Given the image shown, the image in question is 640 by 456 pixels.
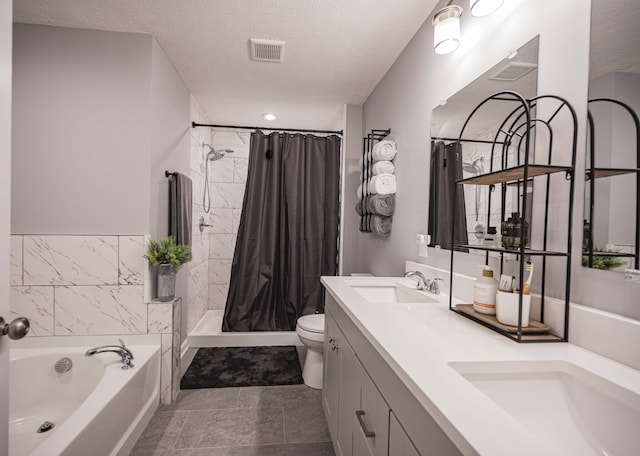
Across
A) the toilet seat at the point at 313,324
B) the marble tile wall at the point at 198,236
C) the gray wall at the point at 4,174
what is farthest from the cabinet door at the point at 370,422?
the marble tile wall at the point at 198,236

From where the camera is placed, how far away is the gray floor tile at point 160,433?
164 centimetres

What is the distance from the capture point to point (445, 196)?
160cm

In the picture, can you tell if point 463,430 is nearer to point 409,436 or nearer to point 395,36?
point 409,436

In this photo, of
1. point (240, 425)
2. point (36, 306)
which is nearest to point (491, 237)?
point (240, 425)

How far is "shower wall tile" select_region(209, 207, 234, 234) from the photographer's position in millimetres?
3803

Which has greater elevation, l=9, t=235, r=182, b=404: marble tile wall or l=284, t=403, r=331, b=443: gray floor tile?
l=9, t=235, r=182, b=404: marble tile wall

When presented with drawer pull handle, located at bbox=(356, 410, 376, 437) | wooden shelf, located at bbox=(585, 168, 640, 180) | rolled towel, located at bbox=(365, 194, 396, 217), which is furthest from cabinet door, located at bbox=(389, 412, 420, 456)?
rolled towel, located at bbox=(365, 194, 396, 217)

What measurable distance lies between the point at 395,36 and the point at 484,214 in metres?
1.32

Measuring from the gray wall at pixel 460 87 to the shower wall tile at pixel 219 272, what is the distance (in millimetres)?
1723

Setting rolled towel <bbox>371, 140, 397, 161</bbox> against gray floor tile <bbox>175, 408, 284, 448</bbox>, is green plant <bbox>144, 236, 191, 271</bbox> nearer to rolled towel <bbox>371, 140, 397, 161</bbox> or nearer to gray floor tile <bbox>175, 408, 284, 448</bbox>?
gray floor tile <bbox>175, 408, 284, 448</bbox>

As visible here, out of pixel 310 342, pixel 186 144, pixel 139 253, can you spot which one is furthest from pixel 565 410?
pixel 186 144

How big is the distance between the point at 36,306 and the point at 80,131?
1067 mm

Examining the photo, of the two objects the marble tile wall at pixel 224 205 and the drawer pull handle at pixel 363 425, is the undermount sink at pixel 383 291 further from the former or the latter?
the marble tile wall at pixel 224 205

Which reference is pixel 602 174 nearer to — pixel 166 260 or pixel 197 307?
pixel 166 260
